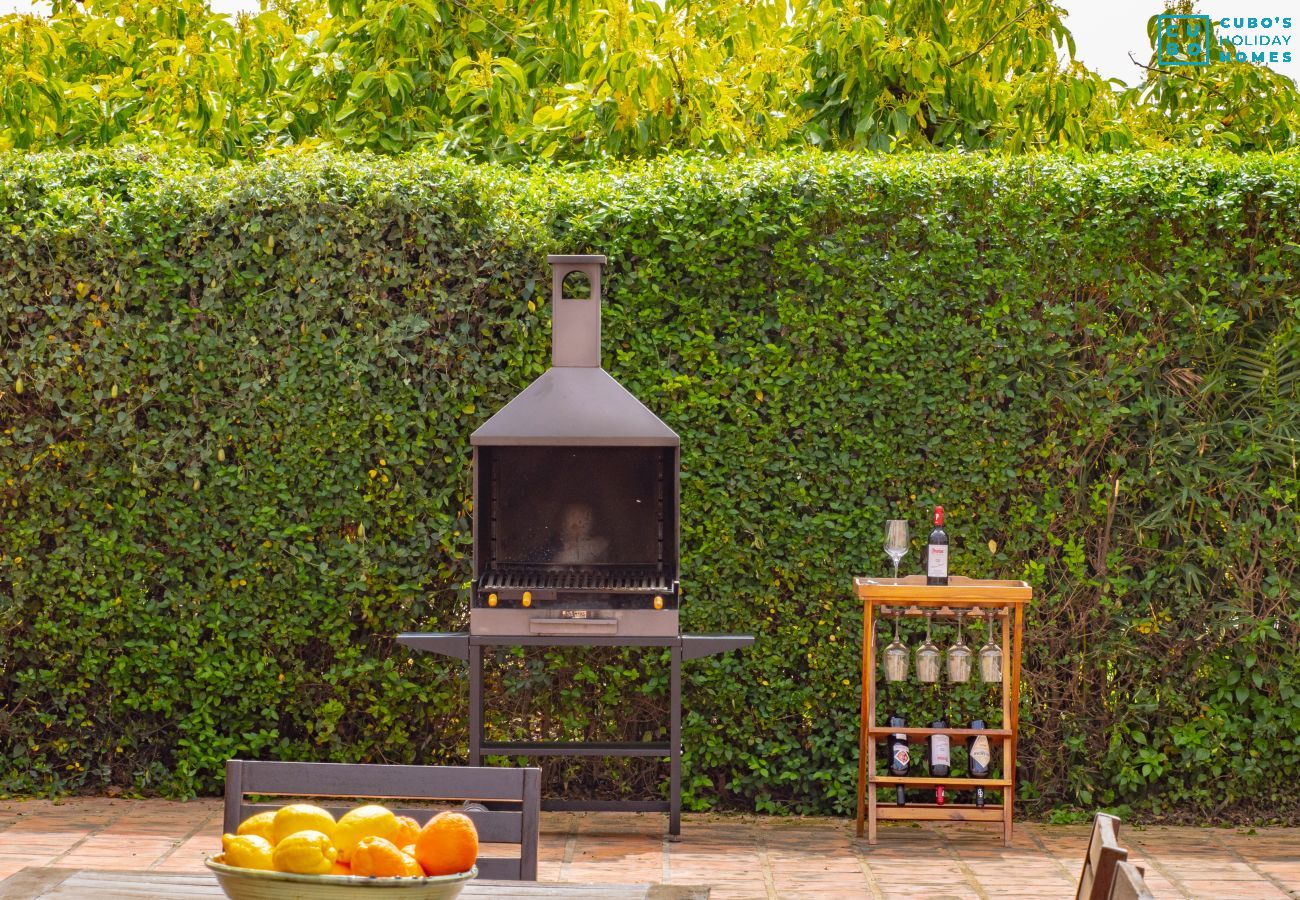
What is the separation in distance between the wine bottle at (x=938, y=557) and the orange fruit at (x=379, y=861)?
3672mm

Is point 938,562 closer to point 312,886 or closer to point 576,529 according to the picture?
point 576,529

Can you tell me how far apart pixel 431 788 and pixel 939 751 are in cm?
326

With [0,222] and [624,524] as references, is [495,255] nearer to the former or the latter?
[624,524]

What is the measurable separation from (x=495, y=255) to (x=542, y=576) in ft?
4.32

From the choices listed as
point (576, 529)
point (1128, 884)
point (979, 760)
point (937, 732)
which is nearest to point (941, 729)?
point (937, 732)

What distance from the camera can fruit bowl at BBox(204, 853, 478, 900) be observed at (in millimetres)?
1941

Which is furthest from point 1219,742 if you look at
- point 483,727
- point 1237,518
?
point 483,727

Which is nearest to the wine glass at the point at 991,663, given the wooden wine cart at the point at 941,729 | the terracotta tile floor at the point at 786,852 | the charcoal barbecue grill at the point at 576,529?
the wooden wine cart at the point at 941,729

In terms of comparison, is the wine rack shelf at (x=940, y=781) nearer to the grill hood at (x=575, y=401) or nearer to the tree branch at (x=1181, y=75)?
the grill hood at (x=575, y=401)

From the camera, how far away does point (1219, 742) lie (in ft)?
18.8

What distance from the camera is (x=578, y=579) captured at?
5.44 m

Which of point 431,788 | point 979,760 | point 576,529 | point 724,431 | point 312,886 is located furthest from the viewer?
point 724,431

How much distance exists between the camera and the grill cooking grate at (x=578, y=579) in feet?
17.4

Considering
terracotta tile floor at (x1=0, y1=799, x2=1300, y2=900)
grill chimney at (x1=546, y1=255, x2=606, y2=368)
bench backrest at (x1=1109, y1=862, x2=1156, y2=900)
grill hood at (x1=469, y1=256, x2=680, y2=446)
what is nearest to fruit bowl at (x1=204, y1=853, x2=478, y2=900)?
bench backrest at (x1=1109, y1=862, x2=1156, y2=900)
